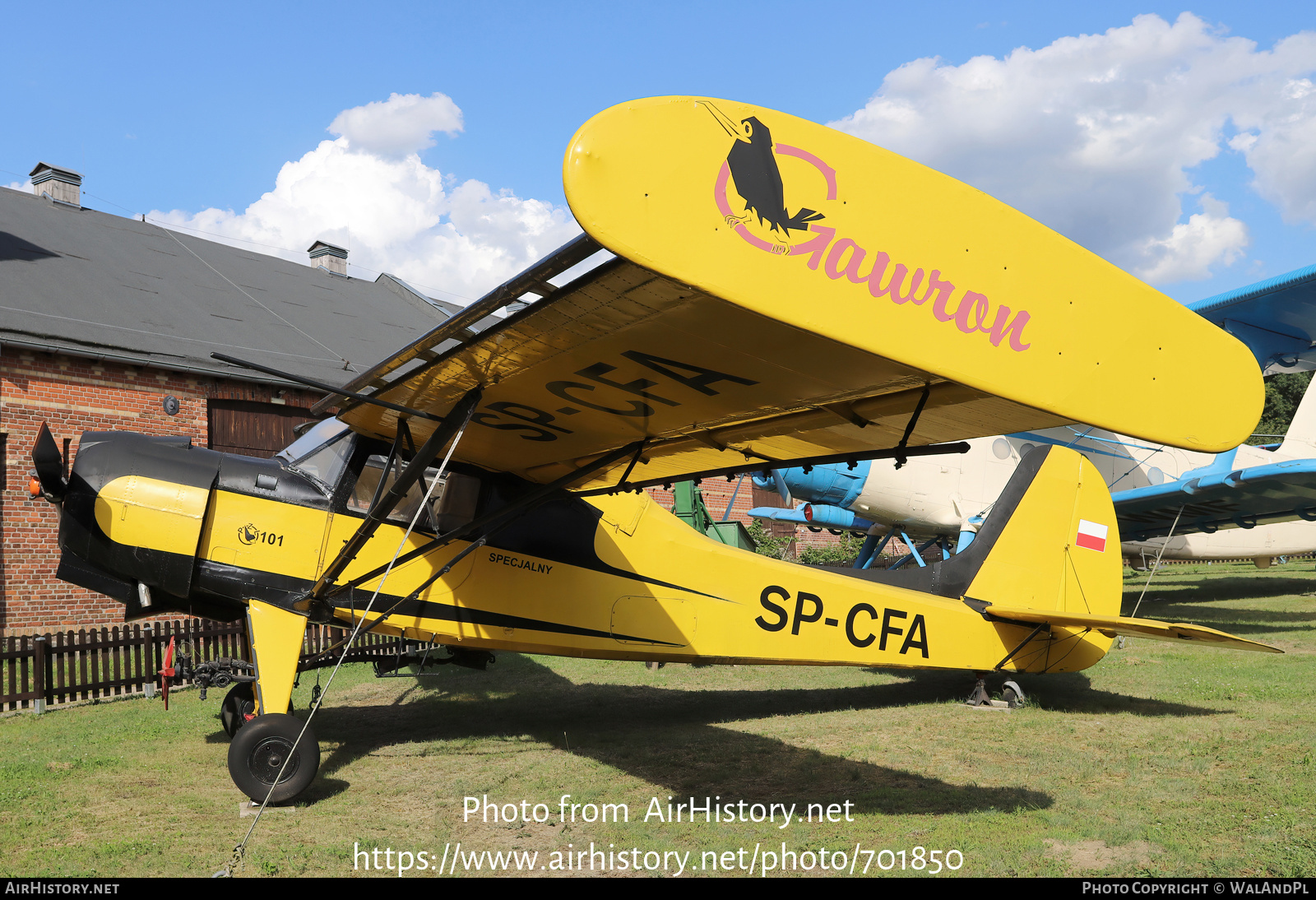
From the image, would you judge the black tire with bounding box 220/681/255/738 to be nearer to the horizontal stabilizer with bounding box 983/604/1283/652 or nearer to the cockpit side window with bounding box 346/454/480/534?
the cockpit side window with bounding box 346/454/480/534

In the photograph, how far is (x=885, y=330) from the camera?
A: 287 centimetres

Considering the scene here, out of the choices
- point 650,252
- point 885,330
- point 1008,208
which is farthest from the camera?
point 1008,208

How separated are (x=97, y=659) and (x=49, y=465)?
20.8ft

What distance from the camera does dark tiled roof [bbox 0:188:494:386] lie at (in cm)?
1430

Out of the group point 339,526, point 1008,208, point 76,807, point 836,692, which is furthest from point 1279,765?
point 76,807

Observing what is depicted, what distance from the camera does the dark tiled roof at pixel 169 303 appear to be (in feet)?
46.9

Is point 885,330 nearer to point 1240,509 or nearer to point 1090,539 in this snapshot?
point 1090,539

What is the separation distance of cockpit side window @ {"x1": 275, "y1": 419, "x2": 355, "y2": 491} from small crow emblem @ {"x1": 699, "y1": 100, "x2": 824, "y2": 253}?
4687 mm

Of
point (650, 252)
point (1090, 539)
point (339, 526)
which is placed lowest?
point (339, 526)

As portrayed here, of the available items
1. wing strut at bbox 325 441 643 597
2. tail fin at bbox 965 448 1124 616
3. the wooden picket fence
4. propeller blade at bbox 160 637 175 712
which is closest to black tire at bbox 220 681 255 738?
the wooden picket fence

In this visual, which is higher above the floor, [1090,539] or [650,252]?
[650,252]

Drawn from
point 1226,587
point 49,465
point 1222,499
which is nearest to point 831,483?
point 1222,499

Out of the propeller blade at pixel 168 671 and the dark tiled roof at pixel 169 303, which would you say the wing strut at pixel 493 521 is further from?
the dark tiled roof at pixel 169 303
